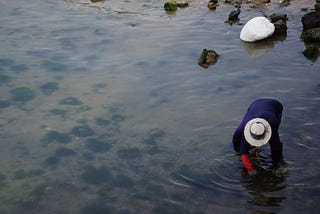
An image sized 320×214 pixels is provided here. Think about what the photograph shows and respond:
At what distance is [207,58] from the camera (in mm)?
13055

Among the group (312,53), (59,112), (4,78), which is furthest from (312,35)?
(4,78)

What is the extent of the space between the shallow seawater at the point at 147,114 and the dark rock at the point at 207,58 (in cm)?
19

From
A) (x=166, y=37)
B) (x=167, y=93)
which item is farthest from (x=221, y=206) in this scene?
(x=166, y=37)

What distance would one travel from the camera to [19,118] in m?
10.6

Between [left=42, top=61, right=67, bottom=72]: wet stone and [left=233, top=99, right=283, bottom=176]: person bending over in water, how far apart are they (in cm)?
692

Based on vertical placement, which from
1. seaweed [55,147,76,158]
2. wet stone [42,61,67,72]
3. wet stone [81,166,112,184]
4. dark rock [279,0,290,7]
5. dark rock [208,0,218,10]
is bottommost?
wet stone [81,166,112,184]

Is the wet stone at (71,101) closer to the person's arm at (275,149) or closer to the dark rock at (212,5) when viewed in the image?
the person's arm at (275,149)

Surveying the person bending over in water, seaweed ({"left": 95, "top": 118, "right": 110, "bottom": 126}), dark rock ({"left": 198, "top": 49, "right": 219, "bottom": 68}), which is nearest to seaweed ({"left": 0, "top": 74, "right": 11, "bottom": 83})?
seaweed ({"left": 95, "top": 118, "right": 110, "bottom": 126})

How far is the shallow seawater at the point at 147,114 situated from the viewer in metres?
7.82

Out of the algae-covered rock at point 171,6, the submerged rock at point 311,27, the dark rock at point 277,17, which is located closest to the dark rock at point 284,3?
the dark rock at point 277,17

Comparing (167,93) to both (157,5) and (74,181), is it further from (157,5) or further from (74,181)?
(157,5)

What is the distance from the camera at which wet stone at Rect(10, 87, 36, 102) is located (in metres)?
11.5

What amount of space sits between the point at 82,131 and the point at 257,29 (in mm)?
7235

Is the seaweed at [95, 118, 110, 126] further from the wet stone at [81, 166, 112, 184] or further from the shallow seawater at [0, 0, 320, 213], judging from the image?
the wet stone at [81, 166, 112, 184]
